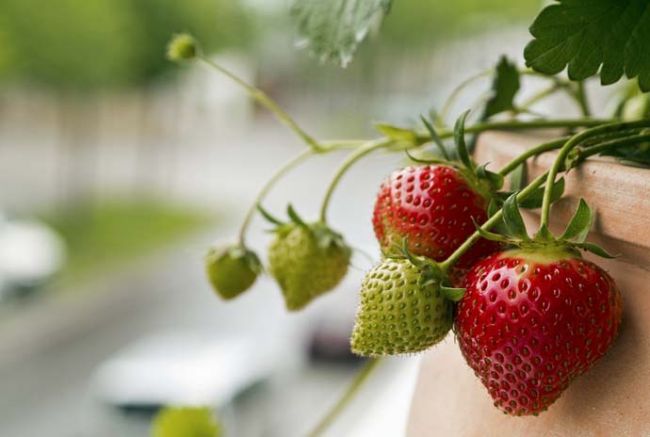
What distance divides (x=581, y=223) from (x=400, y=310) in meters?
0.06

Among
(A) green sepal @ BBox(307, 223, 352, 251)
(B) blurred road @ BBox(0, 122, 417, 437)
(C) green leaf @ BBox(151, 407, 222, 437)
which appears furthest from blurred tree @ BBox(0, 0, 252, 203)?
(A) green sepal @ BBox(307, 223, 352, 251)

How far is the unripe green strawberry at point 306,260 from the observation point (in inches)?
14.7

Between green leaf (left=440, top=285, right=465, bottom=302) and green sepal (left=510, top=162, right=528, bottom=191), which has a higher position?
green sepal (left=510, top=162, right=528, bottom=191)

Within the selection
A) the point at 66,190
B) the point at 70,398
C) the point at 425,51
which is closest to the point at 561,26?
the point at 70,398

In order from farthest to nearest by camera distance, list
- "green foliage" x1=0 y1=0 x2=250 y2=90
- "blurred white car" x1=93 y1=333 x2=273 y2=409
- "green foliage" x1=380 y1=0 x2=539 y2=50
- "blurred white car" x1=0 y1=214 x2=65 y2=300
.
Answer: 1. "green foliage" x1=380 y1=0 x2=539 y2=50
2. "green foliage" x1=0 y1=0 x2=250 y2=90
3. "blurred white car" x1=0 y1=214 x2=65 y2=300
4. "blurred white car" x1=93 y1=333 x2=273 y2=409

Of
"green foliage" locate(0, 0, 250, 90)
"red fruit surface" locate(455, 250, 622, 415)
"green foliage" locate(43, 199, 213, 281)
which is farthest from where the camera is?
"green foliage" locate(0, 0, 250, 90)

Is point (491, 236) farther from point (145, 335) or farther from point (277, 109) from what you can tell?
point (145, 335)

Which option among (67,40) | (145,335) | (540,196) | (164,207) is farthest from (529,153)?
(164,207)

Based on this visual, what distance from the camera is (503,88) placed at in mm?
417

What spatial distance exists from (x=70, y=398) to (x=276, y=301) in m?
1.86

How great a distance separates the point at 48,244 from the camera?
6172mm

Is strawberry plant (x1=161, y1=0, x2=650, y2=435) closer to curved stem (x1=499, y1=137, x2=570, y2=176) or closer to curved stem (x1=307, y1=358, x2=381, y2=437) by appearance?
curved stem (x1=499, y1=137, x2=570, y2=176)

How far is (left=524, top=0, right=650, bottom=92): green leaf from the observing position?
11.3 inches

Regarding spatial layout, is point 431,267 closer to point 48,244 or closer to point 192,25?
point 48,244
